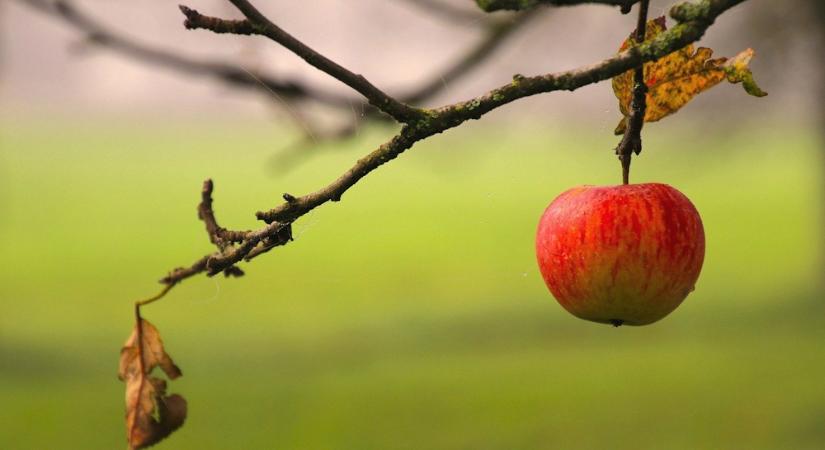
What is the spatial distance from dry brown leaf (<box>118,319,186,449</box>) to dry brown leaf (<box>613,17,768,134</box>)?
2.83 feet

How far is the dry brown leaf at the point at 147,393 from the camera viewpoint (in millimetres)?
1604

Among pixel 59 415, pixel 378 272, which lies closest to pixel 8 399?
pixel 59 415

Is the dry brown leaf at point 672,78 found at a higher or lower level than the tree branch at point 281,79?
lower

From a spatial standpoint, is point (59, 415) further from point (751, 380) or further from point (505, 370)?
point (751, 380)

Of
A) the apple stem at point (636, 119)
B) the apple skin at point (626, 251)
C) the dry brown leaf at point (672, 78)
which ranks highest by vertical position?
the dry brown leaf at point (672, 78)

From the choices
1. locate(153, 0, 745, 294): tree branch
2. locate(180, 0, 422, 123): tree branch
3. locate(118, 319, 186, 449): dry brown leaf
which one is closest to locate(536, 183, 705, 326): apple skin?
locate(153, 0, 745, 294): tree branch

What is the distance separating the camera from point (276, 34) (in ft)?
3.60

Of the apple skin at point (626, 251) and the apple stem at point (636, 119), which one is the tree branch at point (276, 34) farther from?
the apple skin at point (626, 251)

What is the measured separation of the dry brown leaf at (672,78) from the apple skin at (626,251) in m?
0.13

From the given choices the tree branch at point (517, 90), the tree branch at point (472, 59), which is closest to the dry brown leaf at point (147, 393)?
the tree branch at point (517, 90)

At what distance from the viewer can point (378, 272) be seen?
693 inches

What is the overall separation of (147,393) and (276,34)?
779mm

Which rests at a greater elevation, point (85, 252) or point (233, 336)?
point (85, 252)

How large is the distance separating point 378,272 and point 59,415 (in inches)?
363
